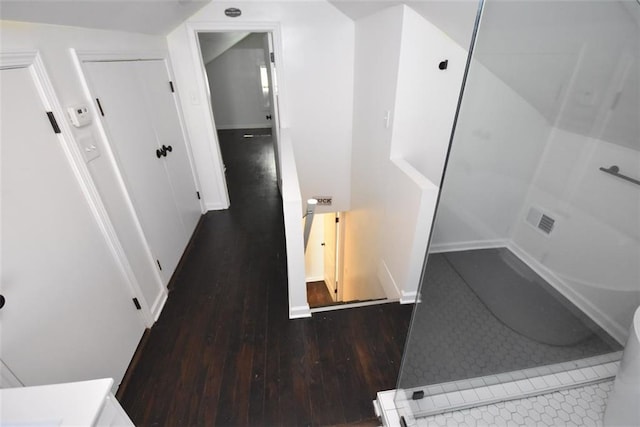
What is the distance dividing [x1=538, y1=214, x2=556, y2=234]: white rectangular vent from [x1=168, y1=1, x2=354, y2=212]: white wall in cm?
220

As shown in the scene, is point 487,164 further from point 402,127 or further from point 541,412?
point 541,412

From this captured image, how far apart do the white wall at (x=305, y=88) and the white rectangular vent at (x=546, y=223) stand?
2.20m

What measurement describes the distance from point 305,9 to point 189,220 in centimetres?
239

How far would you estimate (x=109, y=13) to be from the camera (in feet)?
5.25

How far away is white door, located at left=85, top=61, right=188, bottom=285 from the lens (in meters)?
1.74

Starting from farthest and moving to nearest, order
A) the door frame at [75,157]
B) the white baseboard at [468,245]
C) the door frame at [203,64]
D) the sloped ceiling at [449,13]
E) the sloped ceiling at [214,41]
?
the sloped ceiling at [214,41]
the door frame at [203,64]
the sloped ceiling at [449,13]
the white baseboard at [468,245]
the door frame at [75,157]

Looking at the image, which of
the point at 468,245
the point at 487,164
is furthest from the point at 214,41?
the point at 468,245

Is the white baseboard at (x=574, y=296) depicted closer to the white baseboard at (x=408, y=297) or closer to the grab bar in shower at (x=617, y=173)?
the grab bar in shower at (x=617, y=173)

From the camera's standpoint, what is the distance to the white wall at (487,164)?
4.06 ft

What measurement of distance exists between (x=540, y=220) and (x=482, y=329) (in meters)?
0.76

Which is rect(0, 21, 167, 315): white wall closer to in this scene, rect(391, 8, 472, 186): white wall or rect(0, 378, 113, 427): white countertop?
rect(0, 378, 113, 427): white countertop

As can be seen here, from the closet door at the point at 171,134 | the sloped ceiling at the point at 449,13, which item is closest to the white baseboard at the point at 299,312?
the closet door at the point at 171,134

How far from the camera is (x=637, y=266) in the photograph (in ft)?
4.72

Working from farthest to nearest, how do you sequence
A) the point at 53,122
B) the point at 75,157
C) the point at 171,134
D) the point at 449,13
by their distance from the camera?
the point at 171,134 → the point at 449,13 → the point at 75,157 → the point at 53,122
